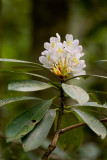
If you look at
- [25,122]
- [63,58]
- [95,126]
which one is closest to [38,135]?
[25,122]

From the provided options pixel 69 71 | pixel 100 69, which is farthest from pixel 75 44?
pixel 100 69

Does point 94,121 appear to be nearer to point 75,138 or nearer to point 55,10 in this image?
point 75,138

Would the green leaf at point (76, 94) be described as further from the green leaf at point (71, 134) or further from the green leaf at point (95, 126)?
the green leaf at point (71, 134)

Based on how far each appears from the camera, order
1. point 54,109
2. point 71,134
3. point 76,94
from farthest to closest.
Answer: point 71,134 < point 54,109 < point 76,94

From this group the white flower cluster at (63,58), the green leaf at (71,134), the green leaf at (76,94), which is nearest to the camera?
the green leaf at (76,94)

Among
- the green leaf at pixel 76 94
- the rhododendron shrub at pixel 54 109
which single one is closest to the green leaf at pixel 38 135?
the rhododendron shrub at pixel 54 109

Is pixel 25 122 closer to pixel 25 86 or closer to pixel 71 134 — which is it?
pixel 25 86
